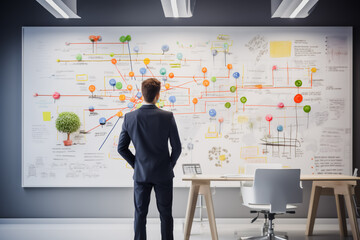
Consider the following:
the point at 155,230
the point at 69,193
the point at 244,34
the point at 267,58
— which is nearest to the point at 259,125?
the point at 267,58

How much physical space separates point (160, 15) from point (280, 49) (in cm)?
159

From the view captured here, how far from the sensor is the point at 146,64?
4961mm

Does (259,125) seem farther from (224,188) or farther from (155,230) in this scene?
(155,230)

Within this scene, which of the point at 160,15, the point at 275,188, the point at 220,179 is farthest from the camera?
the point at 160,15

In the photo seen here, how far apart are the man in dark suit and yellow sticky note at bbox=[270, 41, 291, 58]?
2422 mm

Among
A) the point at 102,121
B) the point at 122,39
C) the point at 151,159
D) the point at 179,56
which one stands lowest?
the point at 151,159

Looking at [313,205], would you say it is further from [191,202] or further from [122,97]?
[122,97]

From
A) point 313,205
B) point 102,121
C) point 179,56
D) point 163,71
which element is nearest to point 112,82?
point 102,121

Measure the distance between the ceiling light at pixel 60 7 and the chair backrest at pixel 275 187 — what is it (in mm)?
2697

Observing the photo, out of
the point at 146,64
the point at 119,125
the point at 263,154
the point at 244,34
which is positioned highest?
the point at 244,34

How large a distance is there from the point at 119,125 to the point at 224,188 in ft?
5.09

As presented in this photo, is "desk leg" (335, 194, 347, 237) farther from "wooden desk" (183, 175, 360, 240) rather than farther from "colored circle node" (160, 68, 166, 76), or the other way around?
"colored circle node" (160, 68, 166, 76)

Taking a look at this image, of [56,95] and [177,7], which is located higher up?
[177,7]

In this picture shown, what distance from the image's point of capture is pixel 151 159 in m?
2.99
